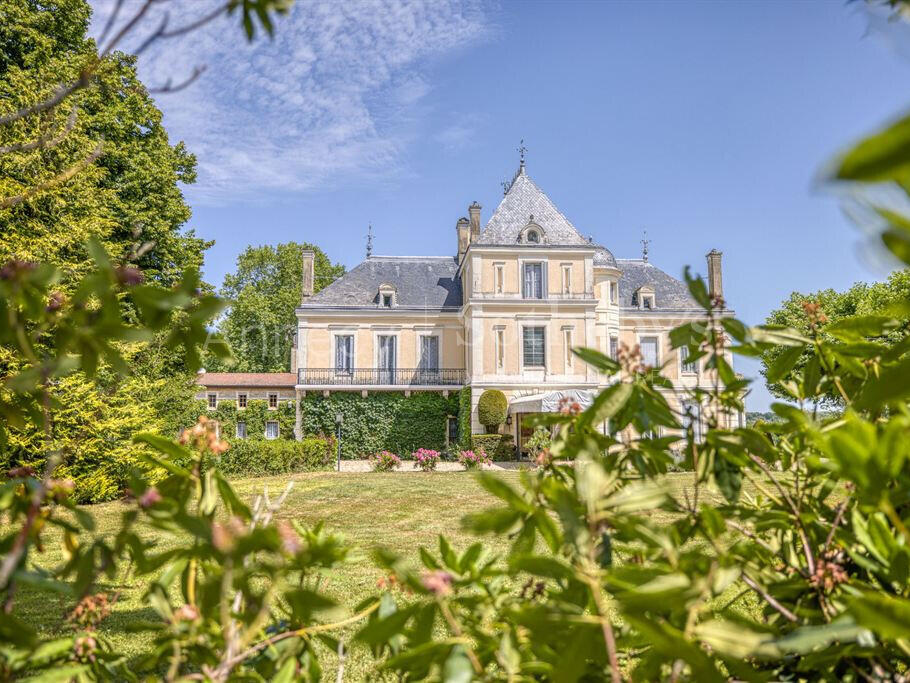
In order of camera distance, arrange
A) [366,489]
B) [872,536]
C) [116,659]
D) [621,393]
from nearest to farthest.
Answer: [872,536], [621,393], [116,659], [366,489]

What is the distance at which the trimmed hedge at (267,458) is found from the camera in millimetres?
16812

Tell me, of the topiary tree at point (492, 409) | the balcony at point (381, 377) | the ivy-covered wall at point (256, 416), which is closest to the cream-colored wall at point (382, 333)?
the balcony at point (381, 377)

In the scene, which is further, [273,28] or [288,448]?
[288,448]

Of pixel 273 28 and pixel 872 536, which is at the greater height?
pixel 273 28

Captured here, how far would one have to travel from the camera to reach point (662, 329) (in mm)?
24188

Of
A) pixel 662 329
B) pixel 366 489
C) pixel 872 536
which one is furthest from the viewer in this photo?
pixel 662 329

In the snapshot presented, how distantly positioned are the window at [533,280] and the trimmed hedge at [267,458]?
9828mm

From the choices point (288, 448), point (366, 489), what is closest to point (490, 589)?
point (366, 489)

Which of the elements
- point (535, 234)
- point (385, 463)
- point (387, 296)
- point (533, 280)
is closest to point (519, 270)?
point (533, 280)

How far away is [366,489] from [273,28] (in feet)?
42.3

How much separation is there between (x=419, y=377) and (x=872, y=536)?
2274 cm

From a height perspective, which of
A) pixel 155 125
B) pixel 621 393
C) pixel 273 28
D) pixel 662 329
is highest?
pixel 155 125

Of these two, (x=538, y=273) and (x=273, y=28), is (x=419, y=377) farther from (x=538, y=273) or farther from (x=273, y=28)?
(x=273, y=28)

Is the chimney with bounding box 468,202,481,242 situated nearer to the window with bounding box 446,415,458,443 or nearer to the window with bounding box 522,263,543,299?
the window with bounding box 522,263,543,299
